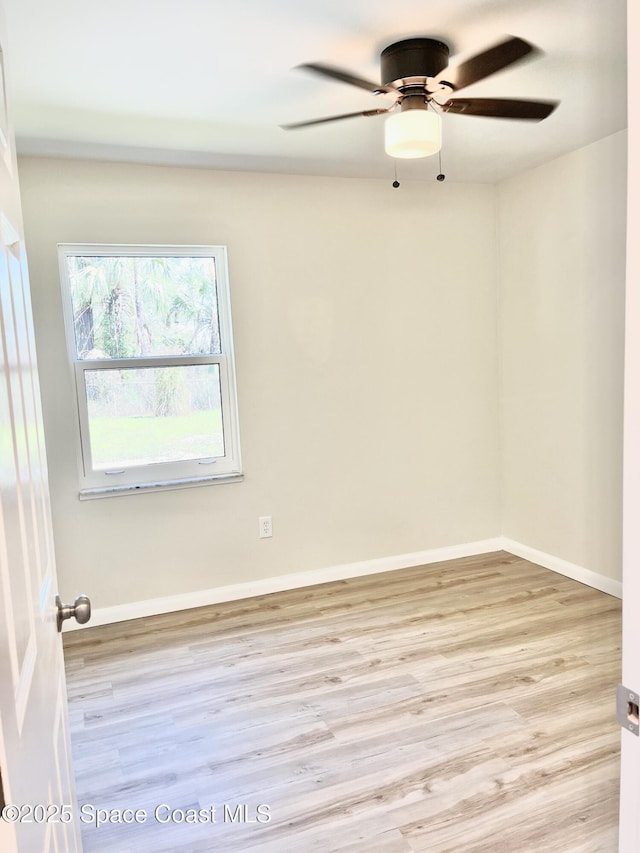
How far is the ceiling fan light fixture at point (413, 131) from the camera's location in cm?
209

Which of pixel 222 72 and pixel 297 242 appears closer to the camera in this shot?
pixel 222 72

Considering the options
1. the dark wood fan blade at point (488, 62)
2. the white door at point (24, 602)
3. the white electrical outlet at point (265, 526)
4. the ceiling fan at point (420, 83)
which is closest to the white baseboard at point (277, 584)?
the white electrical outlet at point (265, 526)

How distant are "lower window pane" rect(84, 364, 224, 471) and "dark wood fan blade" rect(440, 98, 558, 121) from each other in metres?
1.90

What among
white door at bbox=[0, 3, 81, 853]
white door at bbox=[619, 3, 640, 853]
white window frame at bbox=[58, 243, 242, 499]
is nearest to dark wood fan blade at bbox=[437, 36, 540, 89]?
white door at bbox=[619, 3, 640, 853]

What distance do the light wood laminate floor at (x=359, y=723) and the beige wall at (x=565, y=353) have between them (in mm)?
493

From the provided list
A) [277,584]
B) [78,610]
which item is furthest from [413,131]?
[277,584]

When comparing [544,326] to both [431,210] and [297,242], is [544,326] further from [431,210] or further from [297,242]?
[297,242]

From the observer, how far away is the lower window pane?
11.0 ft

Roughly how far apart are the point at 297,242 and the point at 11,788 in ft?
10.9

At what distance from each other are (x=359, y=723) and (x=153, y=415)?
1.96 m

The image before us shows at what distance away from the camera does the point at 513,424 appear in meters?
4.14

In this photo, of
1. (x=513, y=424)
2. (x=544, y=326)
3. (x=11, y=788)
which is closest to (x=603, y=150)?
(x=544, y=326)

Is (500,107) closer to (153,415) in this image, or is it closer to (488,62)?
(488,62)

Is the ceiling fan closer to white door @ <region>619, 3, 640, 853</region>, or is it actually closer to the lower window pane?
white door @ <region>619, 3, 640, 853</region>
